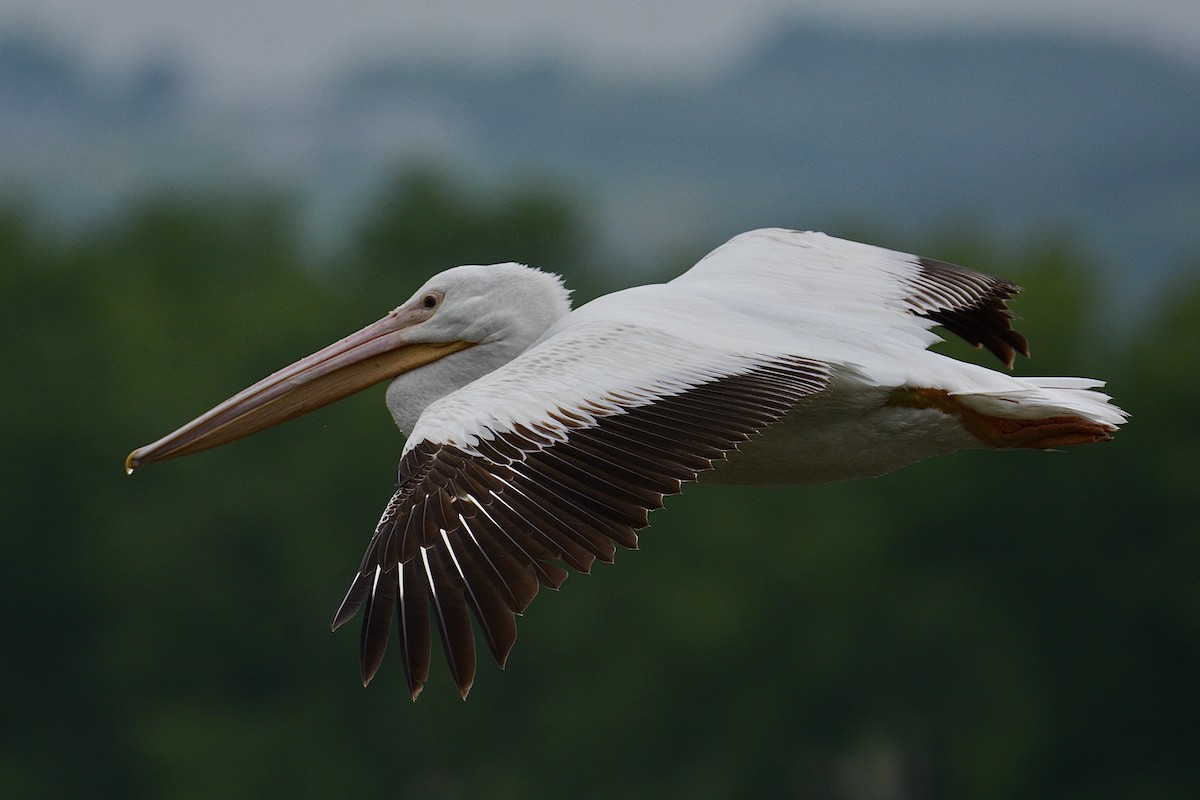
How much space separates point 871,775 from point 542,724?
27.8 feet

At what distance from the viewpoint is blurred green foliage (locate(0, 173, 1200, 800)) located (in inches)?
1428

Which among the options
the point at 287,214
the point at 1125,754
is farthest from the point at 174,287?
the point at 1125,754

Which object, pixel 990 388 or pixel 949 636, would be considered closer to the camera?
pixel 990 388

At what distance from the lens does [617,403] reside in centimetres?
565

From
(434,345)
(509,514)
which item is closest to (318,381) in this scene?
(434,345)

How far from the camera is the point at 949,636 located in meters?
38.6

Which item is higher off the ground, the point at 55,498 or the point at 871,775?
the point at 55,498

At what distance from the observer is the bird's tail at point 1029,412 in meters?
6.53

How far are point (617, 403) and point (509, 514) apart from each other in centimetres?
61

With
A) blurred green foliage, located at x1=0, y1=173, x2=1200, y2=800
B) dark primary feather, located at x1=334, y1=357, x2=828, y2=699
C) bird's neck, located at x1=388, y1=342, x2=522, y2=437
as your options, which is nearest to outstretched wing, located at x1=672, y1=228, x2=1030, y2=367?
bird's neck, located at x1=388, y1=342, x2=522, y2=437

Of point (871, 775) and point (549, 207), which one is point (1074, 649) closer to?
point (871, 775)

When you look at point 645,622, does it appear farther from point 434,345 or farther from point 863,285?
point 434,345

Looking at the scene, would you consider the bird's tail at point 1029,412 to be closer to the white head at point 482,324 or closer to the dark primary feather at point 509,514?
the dark primary feather at point 509,514

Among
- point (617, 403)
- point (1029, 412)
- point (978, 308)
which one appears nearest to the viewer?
point (617, 403)
